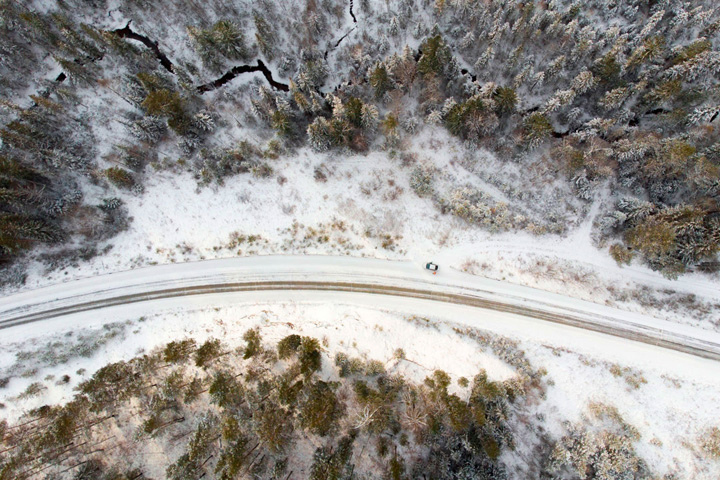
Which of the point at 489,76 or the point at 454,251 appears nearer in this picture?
the point at 454,251

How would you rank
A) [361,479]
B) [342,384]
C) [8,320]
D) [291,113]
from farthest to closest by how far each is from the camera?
1. [291,113]
2. [8,320]
3. [342,384]
4. [361,479]

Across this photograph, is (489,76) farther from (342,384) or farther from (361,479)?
(361,479)

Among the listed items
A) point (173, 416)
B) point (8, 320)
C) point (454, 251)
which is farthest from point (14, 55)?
point (454, 251)

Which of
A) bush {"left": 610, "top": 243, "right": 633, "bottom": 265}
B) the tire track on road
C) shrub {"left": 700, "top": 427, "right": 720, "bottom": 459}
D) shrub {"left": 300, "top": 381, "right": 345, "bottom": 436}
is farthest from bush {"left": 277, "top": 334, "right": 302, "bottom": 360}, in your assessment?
shrub {"left": 700, "top": 427, "right": 720, "bottom": 459}

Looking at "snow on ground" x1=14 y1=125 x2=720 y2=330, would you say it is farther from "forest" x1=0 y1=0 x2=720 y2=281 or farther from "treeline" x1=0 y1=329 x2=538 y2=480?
"treeline" x1=0 y1=329 x2=538 y2=480

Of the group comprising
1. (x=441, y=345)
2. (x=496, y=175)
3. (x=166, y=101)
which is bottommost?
(x=441, y=345)

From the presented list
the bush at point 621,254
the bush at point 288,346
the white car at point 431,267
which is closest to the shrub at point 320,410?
the bush at point 288,346

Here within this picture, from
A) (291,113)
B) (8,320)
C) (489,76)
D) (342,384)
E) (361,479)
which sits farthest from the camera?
(489,76)
